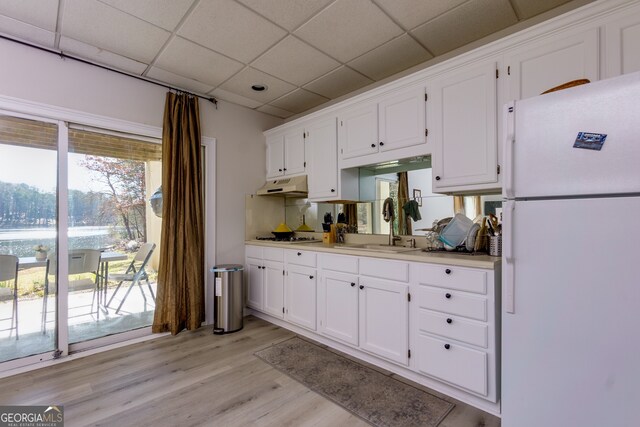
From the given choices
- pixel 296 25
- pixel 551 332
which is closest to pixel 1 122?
pixel 296 25

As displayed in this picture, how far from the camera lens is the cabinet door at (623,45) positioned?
1588 mm

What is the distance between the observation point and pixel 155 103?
3111 millimetres

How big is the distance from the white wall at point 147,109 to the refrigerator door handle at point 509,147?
2.95 meters

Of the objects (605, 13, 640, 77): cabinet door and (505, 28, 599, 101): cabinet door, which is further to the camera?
(505, 28, 599, 101): cabinet door

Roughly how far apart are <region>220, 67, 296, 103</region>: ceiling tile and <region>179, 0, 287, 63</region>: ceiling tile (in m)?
0.36

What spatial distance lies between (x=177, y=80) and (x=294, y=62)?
1.26 meters

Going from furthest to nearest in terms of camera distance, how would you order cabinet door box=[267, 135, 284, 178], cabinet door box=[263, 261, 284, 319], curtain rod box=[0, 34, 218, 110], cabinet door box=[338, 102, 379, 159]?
cabinet door box=[267, 135, 284, 178] → cabinet door box=[263, 261, 284, 319] → cabinet door box=[338, 102, 379, 159] → curtain rod box=[0, 34, 218, 110]

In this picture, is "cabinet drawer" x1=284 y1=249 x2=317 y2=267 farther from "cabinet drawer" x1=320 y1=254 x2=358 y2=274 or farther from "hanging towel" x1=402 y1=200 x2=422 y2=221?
"hanging towel" x1=402 y1=200 x2=422 y2=221

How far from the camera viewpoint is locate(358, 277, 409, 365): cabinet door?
220 cm

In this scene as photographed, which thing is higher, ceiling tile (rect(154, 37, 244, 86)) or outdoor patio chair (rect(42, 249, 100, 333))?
ceiling tile (rect(154, 37, 244, 86))

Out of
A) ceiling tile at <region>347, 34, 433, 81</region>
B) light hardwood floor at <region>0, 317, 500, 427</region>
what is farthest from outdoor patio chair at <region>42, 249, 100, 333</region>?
ceiling tile at <region>347, 34, 433, 81</region>

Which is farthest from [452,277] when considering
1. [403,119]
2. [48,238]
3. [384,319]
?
[48,238]

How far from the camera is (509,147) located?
57.2 inches

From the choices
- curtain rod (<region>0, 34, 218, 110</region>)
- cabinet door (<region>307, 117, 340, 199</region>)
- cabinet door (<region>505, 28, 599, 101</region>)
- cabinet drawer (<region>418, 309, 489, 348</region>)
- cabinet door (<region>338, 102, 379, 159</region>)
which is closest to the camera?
cabinet door (<region>505, 28, 599, 101</region>)
